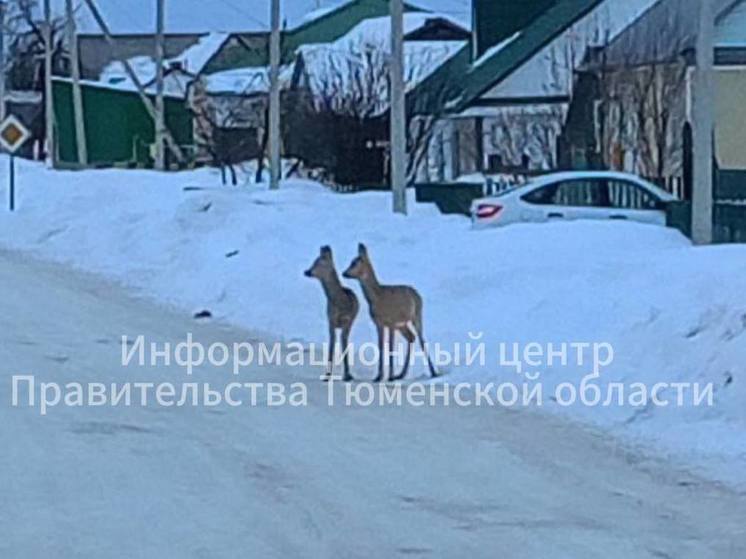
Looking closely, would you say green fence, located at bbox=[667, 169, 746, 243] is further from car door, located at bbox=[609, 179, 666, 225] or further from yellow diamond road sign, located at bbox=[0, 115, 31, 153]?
yellow diamond road sign, located at bbox=[0, 115, 31, 153]

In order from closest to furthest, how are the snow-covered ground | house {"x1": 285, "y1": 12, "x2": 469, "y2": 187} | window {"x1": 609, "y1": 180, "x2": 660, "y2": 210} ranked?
the snow-covered ground → window {"x1": 609, "y1": 180, "x2": 660, "y2": 210} → house {"x1": 285, "y1": 12, "x2": 469, "y2": 187}

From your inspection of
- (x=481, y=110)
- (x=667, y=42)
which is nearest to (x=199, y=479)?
(x=667, y=42)

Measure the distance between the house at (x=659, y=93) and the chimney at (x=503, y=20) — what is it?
10335 millimetres

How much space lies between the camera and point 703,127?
21.2m

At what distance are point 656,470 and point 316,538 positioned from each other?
3.12 meters

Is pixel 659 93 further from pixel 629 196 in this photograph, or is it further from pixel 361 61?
pixel 361 61

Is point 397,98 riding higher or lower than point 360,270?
higher

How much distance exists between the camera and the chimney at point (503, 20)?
173 feet

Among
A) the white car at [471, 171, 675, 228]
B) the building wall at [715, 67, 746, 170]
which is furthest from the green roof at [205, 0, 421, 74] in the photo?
the white car at [471, 171, 675, 228]

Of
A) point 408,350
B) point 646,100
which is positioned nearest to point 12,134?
point 646,100

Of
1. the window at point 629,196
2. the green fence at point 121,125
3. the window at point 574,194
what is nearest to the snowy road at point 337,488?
the window at point 574,194

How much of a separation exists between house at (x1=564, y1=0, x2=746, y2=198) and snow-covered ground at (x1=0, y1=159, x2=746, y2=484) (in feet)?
15.7

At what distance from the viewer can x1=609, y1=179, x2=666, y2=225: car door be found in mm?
29891

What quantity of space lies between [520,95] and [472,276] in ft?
82.4
